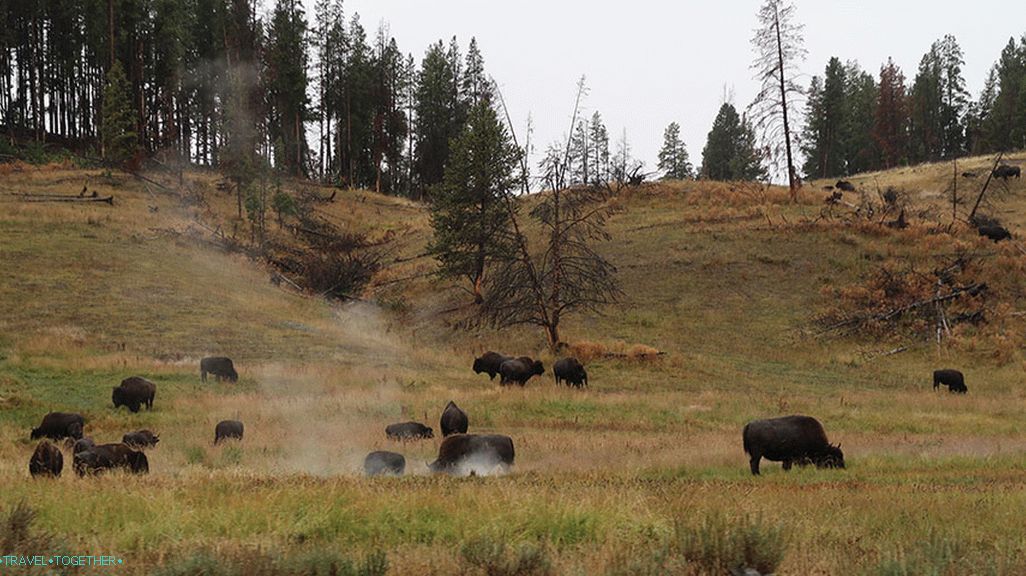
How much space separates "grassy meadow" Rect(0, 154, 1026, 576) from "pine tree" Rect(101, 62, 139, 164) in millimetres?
4672

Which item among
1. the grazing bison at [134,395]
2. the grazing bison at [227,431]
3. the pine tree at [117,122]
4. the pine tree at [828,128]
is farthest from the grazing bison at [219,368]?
the pine tree at [828,128]

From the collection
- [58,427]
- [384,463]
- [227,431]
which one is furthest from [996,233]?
[58,427]

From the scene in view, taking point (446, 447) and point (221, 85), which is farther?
point (221, 85)

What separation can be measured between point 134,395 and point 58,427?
10.9 ft

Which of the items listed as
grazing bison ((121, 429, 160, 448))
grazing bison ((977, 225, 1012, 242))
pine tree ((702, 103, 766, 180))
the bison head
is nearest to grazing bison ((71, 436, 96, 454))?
grazing bison ((121, 429, 160, 448))

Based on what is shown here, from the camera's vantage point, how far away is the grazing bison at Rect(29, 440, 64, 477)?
36.3ft

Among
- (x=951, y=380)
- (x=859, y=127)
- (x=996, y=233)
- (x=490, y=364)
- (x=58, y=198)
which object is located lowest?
(x=951, y=380)

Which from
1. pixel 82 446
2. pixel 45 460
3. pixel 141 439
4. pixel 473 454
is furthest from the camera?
pixel 141 439

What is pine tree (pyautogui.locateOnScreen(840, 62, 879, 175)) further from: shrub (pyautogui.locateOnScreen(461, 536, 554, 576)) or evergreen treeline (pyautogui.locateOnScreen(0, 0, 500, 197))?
shrub (pyautogui.locateOnScreen(461, 536, 554, 576))

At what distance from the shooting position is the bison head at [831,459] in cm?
1405

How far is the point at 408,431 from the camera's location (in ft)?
58.6

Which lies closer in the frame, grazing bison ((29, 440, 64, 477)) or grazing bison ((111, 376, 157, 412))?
grazing bison ((29, 440, 64, 477))

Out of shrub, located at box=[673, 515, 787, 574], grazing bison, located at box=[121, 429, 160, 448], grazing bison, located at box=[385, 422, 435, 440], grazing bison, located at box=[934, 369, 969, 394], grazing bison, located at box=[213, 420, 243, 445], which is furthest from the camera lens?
grazing bison, located at box=[934, 369, 969, 394]

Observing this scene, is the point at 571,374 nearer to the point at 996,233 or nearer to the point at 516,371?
the point at 516,371
